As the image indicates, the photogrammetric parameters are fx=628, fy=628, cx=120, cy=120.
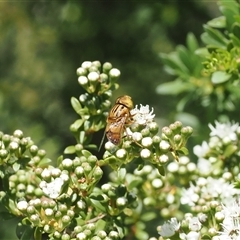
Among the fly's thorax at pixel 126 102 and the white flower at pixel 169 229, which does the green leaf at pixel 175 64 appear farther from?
the white flower at pixel 169 229

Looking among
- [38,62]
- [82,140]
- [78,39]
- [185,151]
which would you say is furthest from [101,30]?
[185,151]

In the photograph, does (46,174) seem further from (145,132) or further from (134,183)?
(134,183)

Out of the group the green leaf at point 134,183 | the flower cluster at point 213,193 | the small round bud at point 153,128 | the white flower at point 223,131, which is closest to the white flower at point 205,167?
the flower cluster at point 213,193

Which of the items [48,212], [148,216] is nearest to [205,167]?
[148,216]

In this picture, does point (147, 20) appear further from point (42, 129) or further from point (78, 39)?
point (42, 129)

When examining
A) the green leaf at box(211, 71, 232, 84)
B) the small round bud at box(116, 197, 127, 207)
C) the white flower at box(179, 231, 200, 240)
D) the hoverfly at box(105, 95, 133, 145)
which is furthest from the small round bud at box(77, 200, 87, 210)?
the green leaf at box(211, 71, 232, 84)

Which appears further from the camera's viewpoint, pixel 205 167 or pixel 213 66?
pixel 213 66

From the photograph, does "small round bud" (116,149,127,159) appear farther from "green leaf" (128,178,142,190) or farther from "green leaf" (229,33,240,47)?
"green leaf" (229,33,240,47)
